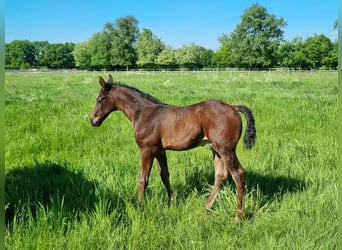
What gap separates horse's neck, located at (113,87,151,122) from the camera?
471 cm

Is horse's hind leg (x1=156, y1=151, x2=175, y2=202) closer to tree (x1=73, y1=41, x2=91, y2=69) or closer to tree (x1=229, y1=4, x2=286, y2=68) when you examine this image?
tree (x1=229, y1=4, x2=286, y2=68)

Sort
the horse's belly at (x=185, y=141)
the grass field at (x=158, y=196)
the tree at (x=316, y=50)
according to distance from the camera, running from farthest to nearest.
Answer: the tree at (x=316, y=50) → the horse's belly at (x=185, y=141) → the grass field at (x=158, y=196)

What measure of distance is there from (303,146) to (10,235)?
5.65 metres

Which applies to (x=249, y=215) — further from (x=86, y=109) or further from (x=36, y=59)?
(x=36, y=59)

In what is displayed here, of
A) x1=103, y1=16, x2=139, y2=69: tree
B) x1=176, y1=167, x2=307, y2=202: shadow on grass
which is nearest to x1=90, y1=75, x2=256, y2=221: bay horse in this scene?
x1=176, y1=167, x2=307, y2=202: shadow on grass

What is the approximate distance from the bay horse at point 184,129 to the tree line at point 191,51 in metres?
84.9

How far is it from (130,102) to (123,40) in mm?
103566

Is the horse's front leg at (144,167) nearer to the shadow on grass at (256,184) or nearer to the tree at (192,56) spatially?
the shadow on grass at (256,184)

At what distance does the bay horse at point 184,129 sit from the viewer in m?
4.07

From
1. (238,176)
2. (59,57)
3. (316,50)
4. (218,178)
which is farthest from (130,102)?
(59,57)

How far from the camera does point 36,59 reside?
11875 centimetres

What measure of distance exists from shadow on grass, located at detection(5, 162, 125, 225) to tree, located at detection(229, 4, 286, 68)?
8909cm

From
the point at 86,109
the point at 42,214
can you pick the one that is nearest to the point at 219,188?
the point at 42,214

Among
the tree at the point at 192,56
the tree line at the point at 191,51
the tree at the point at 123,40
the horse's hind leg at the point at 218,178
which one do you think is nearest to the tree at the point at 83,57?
the tree line at the point at 191,51
